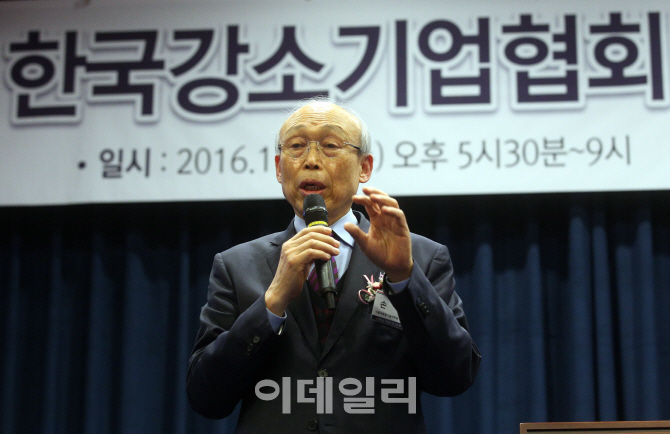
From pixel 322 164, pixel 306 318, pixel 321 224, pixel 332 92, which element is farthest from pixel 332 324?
pixel 332 92

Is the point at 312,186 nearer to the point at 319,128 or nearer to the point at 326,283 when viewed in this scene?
the point at 319,128

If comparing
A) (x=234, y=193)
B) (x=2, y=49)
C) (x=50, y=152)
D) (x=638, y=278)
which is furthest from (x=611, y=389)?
(x=2, y=49)

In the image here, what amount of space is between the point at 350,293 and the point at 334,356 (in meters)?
0.12

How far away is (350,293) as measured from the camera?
52.8 inches

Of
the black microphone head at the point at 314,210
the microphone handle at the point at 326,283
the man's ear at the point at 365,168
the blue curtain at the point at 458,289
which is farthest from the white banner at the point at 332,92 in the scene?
the microphone handle at the point at 326,283

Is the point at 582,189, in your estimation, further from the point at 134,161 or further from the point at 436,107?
the point at 134,161

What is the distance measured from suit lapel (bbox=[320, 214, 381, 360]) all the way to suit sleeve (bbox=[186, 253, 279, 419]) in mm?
110

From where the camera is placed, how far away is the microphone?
1.20 meters

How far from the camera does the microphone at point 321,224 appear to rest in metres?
1.20

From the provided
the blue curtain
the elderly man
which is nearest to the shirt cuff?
the elderly man

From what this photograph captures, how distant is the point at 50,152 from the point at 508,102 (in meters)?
1.91
